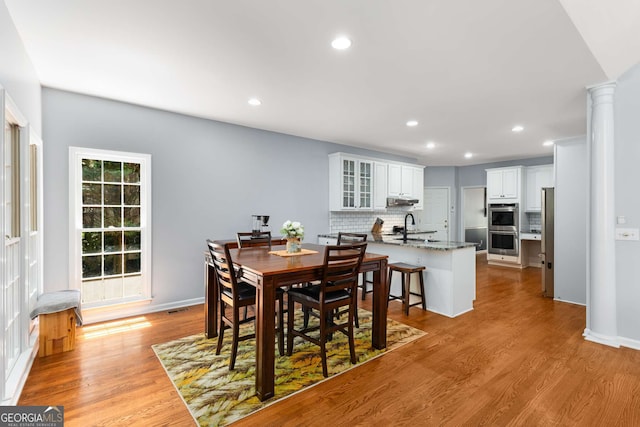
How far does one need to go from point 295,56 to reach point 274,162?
264cm

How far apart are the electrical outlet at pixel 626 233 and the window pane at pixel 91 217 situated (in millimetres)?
5698

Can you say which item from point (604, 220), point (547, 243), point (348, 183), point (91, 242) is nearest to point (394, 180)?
point (348, 183)

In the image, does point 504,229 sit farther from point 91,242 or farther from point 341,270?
point 91,242

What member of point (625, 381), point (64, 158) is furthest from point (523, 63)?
point (64, 158)

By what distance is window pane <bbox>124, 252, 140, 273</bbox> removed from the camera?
13.0ft

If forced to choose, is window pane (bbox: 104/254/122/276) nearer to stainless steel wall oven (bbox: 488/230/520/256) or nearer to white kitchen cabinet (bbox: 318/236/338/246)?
white kitchen cabinet (bbox: 318/236/338/246)

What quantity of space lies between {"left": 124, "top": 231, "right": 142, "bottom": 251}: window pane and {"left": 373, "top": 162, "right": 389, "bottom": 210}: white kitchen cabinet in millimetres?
4188

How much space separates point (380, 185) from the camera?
648 cm

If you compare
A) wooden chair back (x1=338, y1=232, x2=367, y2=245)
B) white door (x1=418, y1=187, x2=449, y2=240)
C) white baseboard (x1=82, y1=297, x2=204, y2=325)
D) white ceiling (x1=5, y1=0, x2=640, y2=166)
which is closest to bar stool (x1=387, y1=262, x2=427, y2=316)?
wooden chair back (x1=338, y1=232, x2=367, y2=245)

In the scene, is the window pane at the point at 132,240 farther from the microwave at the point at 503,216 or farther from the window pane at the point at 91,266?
the microwave at the point at 503,216

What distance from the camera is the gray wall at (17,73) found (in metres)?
2.04

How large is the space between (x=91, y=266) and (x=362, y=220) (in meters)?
4.62

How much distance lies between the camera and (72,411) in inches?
81.7

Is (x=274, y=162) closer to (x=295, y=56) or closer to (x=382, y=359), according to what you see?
(x=295, y=56)
